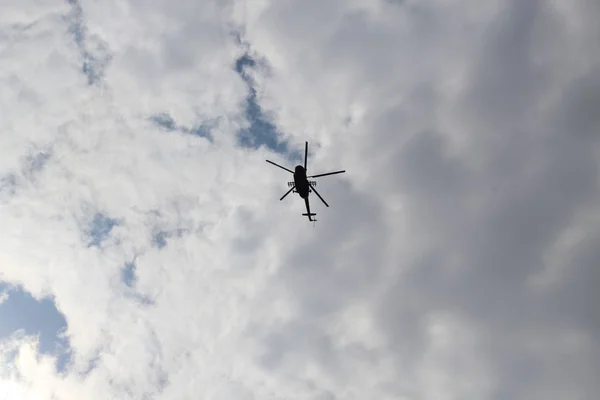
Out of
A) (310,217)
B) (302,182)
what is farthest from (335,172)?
(310,217)

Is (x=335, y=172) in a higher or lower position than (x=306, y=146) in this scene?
lower

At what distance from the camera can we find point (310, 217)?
75.8m

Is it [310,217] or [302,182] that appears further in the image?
[310,217]

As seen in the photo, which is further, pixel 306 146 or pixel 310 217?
pixel 310 217

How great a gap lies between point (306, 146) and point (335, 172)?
684cm

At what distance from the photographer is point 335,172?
67.5 m

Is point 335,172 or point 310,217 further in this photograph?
point 310,217

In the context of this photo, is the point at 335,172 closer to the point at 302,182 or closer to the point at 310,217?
the point at 302,182

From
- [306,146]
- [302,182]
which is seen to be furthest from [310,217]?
[306,146]

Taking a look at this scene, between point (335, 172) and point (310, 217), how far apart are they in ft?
39.4

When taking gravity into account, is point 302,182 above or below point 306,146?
below

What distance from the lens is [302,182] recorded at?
69.2m

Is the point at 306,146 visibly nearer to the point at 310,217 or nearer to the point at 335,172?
the point at 335,172
